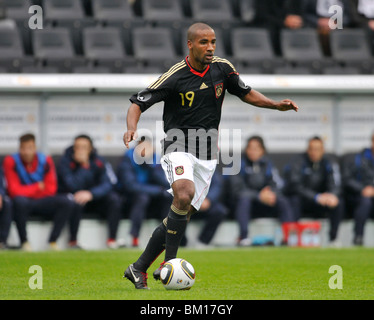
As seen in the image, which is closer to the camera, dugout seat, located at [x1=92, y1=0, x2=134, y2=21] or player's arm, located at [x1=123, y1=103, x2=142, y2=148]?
player's arm, located at [x1=123, y1=103, x2=142, y2=148]

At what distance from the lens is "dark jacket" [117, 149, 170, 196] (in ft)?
42.6

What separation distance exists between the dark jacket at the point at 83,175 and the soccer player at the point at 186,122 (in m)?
6.06

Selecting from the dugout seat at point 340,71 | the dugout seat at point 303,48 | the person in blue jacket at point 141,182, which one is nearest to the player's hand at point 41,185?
the person in blue jacket at point 141,182

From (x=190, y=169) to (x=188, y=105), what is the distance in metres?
0.57

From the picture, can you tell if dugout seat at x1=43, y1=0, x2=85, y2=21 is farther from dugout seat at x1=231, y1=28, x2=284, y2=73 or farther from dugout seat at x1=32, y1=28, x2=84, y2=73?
dugout seat at x1=231, y1=28, x2=284, y2=73

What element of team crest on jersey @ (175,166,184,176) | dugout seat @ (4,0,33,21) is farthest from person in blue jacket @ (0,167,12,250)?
team crest on jersey @ (175,166,184,176)

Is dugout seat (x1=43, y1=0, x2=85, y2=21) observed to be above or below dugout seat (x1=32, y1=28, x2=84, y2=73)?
above

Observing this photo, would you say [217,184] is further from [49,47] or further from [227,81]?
[227,81]

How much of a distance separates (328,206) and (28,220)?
4774 millimetres

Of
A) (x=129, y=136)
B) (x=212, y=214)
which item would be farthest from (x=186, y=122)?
(x=212, y=214)

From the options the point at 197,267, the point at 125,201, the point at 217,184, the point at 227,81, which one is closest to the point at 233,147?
the point at 217,184

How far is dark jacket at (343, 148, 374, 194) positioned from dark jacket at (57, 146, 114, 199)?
3.94 m

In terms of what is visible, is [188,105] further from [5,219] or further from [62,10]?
[62,10]

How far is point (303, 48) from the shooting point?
602 inches
